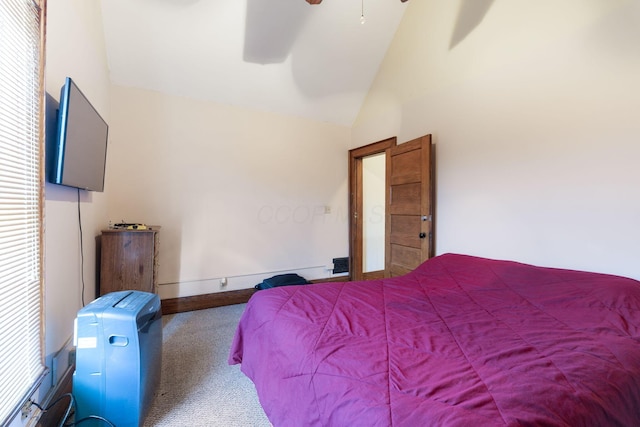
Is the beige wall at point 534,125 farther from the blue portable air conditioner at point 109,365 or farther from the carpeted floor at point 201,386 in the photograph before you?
the blue portable air conditioner at point 109,365

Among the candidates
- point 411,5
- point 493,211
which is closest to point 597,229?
point 493,211

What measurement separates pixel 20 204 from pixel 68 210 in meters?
0.66

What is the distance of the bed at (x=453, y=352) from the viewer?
761mm

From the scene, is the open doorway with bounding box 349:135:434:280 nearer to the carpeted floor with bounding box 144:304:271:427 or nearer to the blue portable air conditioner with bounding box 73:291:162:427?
the carpeted floor with bounding box 144:304:271:427

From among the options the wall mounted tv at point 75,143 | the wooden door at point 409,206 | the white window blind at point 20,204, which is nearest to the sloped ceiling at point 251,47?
the wall mounted tv at point 75,143

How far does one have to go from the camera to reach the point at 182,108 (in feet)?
10.4

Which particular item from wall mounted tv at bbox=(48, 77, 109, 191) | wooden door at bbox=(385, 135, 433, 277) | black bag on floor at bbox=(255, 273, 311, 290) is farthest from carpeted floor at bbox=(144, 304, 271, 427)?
wooden door at bbox=(385, 135, 433, 277)

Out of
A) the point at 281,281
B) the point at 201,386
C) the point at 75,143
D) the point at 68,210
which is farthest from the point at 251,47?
the point at 201,386

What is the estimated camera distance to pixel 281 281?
3.46m

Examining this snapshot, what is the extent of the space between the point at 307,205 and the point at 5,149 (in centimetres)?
306

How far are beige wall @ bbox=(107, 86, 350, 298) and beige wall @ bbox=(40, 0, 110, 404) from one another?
0.60 meters

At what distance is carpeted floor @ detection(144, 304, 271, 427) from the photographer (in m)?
1.53

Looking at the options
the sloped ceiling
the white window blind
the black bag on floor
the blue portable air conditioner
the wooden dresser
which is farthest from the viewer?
the black bag on floor

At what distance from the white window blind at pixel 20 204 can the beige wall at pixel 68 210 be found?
0.65 feet
